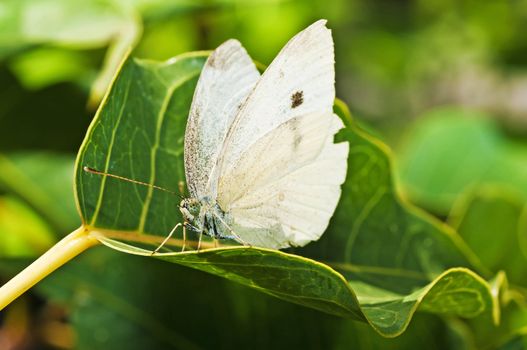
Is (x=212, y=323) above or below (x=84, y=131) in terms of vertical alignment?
below

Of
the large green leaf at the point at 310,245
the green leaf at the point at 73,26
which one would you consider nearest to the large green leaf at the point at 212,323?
the large green leaf at the point at 310,245

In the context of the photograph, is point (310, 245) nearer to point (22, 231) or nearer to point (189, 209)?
point (189, 209)

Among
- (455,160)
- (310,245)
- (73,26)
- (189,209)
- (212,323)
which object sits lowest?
(455,160)

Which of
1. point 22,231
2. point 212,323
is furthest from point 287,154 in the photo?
point 22,231

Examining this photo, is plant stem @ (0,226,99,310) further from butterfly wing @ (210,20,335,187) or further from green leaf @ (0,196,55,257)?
green leaf @ (0,196,55,257)

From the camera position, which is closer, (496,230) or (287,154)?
(287,154)

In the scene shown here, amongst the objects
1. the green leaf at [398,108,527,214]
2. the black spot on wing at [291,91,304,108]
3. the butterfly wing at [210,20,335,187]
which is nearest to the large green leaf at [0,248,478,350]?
the butterfly wing at [210,20,335,187]
